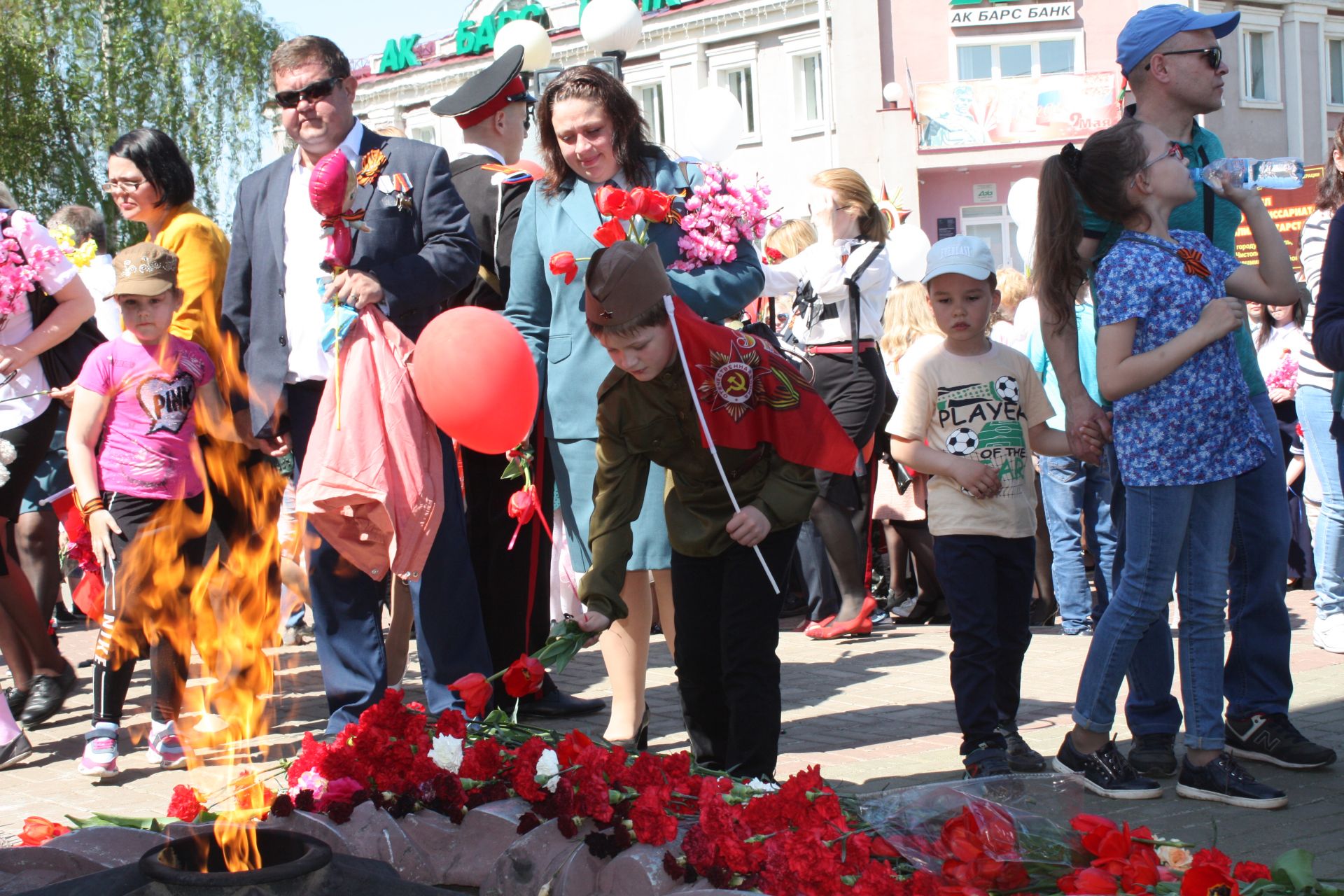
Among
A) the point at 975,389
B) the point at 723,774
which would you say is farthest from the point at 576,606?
the point at 723,774

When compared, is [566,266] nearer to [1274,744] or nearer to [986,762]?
[986,762]

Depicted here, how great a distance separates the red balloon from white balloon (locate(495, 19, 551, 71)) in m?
4.38

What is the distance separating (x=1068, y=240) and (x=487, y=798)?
2.43 meters

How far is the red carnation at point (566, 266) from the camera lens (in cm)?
461

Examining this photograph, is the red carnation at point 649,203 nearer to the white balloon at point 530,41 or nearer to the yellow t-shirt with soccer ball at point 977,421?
the yellow t-shirt with soccer ball at point 977,421

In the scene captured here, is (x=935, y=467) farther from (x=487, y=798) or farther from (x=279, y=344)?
(x=279, y=344)

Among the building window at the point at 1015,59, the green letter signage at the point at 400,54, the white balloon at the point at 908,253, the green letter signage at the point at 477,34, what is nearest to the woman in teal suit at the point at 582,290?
the white balloon at the point at 908,253

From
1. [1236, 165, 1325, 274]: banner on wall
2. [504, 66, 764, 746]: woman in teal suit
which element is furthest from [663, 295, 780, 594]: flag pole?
[1236, 165, 1325, 274]: banner on wall

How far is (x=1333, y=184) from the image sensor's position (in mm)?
5551

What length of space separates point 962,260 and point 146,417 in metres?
3.04

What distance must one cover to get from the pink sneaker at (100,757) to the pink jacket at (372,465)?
1167 millimetres

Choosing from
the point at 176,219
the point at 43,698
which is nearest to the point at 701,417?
the point at 176,219

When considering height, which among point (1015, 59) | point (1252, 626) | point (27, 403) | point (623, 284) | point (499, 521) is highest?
point (1015, 59)

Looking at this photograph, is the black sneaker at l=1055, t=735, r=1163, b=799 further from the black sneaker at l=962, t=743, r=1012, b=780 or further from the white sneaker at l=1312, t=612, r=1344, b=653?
the white sneaker at l=1312, t=612, r=1344, b=653
